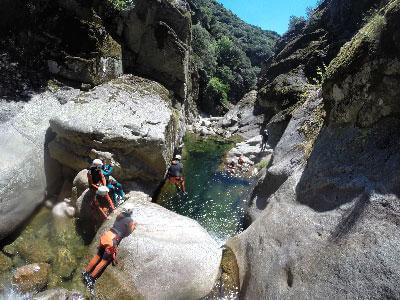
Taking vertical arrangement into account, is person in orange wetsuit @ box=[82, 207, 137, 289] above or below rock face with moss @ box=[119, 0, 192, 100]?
below

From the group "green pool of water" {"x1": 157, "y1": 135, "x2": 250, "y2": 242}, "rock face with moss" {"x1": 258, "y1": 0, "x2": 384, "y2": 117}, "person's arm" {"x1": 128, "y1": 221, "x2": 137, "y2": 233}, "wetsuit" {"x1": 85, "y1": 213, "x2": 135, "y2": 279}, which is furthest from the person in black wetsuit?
"rock face with moss" {"x1": 258, "y1": 0, "x2": 384, "y2": 117}

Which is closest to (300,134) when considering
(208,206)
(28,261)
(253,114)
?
(208,206)

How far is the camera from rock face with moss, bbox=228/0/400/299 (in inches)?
304

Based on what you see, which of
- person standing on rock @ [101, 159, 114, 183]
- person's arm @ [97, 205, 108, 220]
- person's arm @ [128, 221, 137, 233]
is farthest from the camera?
person standing on rock @ [101, 159, 114, 183]

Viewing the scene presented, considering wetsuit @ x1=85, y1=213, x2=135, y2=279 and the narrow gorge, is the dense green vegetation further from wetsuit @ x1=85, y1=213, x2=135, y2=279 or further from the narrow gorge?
wetsuit @ x1=85, y1=213, x2=135, y2=279

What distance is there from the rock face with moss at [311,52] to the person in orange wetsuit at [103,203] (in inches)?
832

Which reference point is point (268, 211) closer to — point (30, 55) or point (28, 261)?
point (28, 261)

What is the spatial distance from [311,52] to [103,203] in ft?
108

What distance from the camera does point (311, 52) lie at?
3909cm

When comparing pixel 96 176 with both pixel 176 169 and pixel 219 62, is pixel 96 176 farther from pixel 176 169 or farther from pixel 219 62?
pixel 219 62

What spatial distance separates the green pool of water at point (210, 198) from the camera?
16.4 metres

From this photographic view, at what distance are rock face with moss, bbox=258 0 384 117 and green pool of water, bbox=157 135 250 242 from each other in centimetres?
1077

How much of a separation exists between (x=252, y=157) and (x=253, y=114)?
15877 mm

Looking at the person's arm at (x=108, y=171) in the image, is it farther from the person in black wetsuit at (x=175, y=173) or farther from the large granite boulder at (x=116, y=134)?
the person in black wetsuit at (x=175, y=173)
